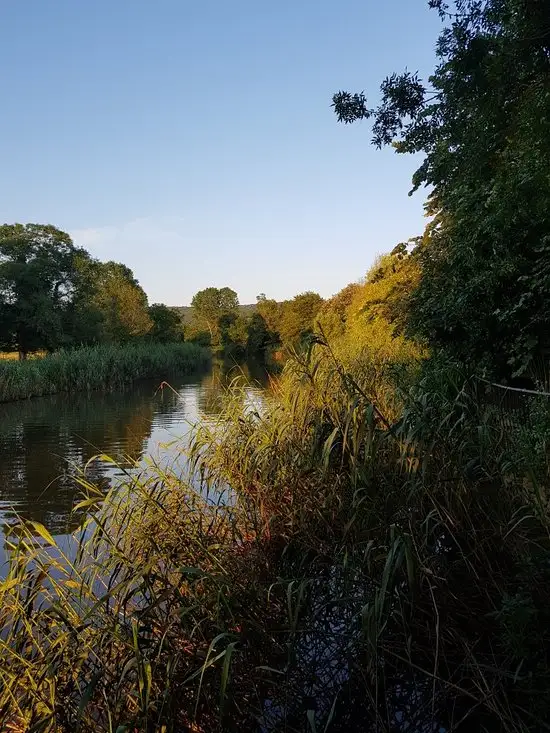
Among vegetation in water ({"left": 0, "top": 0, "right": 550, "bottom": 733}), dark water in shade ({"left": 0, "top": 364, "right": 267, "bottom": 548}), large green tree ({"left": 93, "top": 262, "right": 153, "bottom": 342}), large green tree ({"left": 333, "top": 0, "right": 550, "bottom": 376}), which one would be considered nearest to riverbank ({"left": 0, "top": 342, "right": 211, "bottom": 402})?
dark water in shade ({"left": 0, "top": 364, "right": 267, "bottom": 548})

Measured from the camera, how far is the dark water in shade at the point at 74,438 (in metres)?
7.30

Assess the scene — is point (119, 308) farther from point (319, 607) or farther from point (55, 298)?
point (319, 607)

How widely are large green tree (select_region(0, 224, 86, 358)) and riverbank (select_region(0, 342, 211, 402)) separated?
3.83m

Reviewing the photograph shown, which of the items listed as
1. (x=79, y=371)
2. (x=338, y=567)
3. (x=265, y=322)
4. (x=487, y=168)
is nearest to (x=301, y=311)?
(x=265, y=322)

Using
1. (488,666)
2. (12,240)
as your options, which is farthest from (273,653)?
(12,240)

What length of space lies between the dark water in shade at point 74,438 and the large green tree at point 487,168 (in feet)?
8.77

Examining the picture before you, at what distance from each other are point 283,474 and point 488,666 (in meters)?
1.79

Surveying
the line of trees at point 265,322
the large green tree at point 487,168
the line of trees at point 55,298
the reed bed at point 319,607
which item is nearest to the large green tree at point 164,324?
the line of trees at point 265,322

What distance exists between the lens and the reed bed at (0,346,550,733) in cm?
244

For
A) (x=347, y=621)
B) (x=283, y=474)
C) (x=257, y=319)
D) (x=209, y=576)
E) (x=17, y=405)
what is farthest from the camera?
(x=257, y=319)

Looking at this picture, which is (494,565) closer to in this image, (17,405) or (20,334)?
(17,405)

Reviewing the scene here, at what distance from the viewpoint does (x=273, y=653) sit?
2775 millimetres

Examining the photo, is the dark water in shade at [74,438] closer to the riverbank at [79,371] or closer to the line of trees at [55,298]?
the riverbank at [79,371]

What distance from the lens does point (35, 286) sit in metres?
31.0
